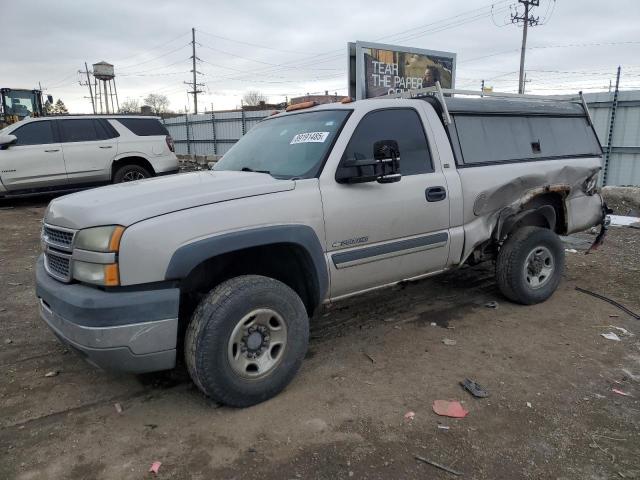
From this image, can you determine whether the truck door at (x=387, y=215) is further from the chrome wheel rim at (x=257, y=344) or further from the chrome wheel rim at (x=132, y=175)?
the chrome wheel rim at (x=132, y=175)

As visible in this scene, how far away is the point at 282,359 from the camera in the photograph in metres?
3.15

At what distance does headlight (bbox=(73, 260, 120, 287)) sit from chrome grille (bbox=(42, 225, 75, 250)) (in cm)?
18

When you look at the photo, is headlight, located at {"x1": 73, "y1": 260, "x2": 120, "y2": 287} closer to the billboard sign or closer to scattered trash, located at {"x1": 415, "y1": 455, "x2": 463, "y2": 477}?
scattered trash, located at {"x1": 415, "y1": 455, "x2": 463, "y2": 477}

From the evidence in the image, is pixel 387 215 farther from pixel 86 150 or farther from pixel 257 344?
pixel 86 150

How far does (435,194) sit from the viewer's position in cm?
387

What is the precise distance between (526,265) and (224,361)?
10.4 feet

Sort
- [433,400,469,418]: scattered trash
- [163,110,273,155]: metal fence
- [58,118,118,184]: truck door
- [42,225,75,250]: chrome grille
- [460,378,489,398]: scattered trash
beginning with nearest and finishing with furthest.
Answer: [42,225,75,250]: chrome grille
[433,400,469,418]: scattered trash
[460,378,489,398]: scattered trash
[58,118,118,184]: truck door
[163,110,273,155]: metal fence

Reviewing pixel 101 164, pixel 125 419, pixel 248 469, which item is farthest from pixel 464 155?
pixel 101 164

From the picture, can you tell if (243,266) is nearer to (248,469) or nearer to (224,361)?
(224,361)

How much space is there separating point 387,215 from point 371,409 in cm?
137

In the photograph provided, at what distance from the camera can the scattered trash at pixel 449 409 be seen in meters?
3.03

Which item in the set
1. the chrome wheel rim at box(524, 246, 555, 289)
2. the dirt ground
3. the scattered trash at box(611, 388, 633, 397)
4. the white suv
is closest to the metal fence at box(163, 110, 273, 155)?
the white suv

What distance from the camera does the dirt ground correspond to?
2.59 metres

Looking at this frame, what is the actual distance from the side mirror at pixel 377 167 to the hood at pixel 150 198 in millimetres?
422
